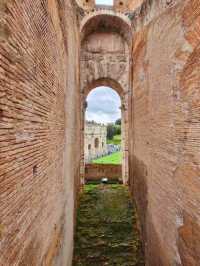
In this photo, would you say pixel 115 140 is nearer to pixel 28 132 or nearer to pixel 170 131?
pixel 170 131

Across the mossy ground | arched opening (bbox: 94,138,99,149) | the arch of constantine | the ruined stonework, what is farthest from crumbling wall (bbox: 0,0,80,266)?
arched opening (bbox: 94,138,99,149)

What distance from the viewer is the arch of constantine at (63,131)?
6.88 feet

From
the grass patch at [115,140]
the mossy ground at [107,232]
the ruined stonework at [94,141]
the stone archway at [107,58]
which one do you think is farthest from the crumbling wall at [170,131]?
the grass patch at [115,140]

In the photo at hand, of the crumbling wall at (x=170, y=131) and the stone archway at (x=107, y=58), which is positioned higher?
the stone archway at (x=107, y=58)

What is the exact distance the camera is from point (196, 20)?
3.50m

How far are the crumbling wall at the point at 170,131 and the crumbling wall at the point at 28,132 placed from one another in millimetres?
2149

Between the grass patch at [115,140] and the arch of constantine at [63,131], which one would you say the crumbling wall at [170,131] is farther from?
the grass patch at [115,140]

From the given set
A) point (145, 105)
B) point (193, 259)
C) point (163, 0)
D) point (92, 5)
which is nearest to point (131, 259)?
point (193, 259)

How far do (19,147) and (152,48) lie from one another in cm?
478

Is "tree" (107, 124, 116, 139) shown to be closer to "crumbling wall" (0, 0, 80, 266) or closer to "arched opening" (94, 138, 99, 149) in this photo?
"arched opening" (94, 138, 99, 149)

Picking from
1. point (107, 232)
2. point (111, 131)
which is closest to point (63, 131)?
point (107, 232)

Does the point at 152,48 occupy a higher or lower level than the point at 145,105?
higher

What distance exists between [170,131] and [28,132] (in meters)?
2.89

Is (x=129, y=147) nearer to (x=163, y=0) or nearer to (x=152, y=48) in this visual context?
(x=152, y=48)
